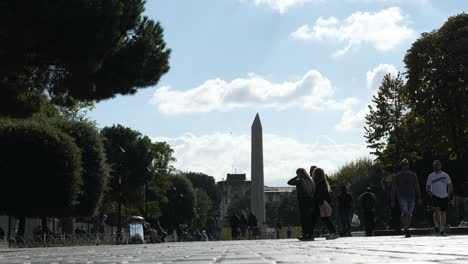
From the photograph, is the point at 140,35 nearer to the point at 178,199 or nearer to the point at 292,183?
the point at 292,183

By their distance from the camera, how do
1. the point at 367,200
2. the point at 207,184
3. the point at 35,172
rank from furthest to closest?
the point at 207,184 → the point at 35,172 → the point at 367,200

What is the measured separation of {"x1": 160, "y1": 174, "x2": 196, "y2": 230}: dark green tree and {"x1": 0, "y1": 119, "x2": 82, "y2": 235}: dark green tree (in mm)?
56995

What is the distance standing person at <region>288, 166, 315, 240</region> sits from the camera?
16938mm

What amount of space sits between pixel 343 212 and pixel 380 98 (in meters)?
28.6

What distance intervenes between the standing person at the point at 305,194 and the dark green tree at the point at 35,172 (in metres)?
23.7

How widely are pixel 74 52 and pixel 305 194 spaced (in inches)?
249

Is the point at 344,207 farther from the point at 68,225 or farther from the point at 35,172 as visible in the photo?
the point at 68,225

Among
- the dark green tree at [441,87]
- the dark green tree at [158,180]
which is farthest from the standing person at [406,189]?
the dark green tree at [158,180]

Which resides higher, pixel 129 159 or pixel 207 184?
pixel 207 184

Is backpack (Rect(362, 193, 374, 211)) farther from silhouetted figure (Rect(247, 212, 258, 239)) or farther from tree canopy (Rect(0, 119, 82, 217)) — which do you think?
tree canopy (Rect(0, 119, 82, 217))

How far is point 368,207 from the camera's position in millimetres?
25453

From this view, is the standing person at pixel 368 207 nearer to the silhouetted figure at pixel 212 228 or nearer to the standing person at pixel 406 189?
the standing person at pixel 406 189

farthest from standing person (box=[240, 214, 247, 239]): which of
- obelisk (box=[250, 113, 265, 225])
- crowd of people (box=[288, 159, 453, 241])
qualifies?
crowd of people (box=[288, 159, 453, 241])

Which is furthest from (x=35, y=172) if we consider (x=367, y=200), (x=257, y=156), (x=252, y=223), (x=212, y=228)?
(x=367, y=200)
